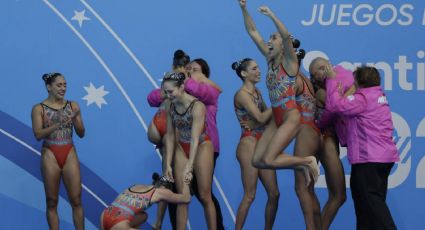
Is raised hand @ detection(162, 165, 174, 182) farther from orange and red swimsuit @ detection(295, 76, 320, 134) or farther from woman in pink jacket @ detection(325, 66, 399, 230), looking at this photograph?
woman in pink jacket @ detection(325, 66, 399, 230)

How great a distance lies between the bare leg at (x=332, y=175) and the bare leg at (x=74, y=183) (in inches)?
77.3

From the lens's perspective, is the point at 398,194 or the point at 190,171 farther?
the point at 398,194

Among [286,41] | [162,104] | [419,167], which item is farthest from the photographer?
[419,167]

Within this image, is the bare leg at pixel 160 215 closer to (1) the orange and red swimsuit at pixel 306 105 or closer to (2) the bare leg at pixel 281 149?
(2) the bare leg at pixel 281 149

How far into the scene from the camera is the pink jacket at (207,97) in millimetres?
6281

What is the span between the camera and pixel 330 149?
241 inches

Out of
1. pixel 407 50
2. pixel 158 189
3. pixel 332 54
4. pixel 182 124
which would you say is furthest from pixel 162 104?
pixel 407 50

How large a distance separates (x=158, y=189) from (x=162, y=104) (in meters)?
0.93

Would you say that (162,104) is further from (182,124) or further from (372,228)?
(372,228)

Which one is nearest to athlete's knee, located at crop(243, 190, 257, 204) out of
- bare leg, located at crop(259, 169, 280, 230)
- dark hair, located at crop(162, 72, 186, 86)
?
bare leg, located at crop(259, 169, 280, 230)

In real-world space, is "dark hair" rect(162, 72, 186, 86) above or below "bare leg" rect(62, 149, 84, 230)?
above

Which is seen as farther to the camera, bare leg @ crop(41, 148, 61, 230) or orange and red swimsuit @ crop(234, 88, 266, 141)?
bare leg @ crop(41, 148, 61, 230)

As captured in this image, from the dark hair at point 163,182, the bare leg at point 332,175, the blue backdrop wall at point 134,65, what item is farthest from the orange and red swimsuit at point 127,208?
the blue backdrop wall at point 134,65

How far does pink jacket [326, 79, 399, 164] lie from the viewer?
572 centimetres
